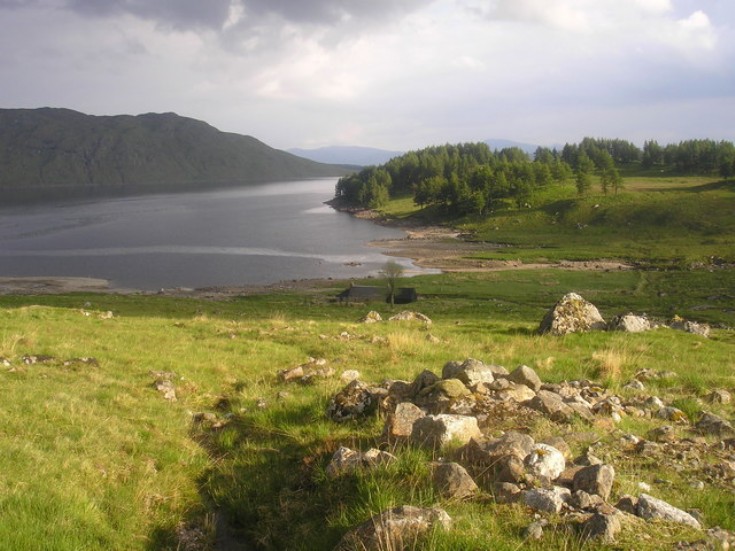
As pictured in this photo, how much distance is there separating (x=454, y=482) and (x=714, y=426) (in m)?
5.62

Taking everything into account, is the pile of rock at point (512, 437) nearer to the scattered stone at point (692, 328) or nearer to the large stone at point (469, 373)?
the large stone at point (469, 373)

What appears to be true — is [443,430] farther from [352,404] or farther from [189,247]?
[189,247]

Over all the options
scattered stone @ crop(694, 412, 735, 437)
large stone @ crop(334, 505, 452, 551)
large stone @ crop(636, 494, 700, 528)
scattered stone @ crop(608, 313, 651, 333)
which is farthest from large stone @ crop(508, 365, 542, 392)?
scattered stone @ crop(608, 313, 651, 333)

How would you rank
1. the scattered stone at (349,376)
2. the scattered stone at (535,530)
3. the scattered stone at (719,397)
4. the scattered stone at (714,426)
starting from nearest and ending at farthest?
the scattered stone at (535,530), the scattered stone at (714,426), the scattered stone at (719,397), the scattered stone at (349,376)

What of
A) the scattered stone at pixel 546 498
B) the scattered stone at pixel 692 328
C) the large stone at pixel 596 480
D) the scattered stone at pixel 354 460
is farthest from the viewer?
the scattered stone at pixel 692 328

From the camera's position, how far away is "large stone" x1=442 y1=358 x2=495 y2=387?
34.5 feet

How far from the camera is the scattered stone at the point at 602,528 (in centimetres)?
509

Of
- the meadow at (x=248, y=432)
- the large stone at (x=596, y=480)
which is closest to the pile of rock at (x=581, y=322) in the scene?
the meadow at (x=248, y=432)

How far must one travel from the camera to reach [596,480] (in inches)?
242

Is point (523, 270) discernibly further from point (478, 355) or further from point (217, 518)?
point (217, 518)

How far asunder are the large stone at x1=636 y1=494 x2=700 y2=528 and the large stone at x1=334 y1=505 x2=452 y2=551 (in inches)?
81.6

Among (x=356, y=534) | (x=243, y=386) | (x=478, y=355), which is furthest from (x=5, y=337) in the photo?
(x=356, y=534)

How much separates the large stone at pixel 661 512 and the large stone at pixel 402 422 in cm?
315

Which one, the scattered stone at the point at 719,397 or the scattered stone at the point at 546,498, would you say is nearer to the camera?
the scattered stone at the point at 546,498
